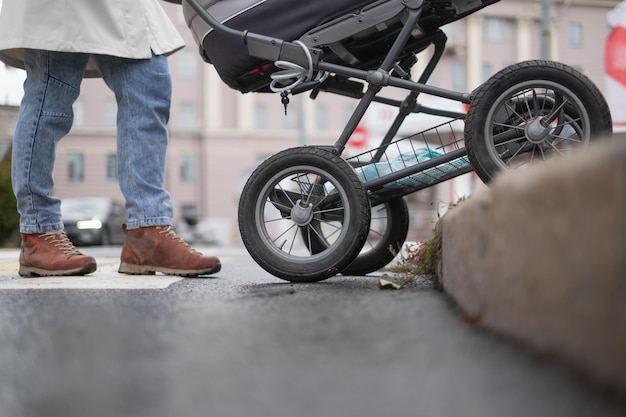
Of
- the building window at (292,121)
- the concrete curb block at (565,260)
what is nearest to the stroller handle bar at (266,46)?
the concrete curb block at (565,260)

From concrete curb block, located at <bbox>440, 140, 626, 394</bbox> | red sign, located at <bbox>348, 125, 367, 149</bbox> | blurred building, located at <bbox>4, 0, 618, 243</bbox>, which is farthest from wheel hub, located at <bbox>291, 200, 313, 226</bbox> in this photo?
blurred building, located at <bbox>4, 0, 618, 243</bbox>

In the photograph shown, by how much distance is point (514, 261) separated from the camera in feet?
3.61

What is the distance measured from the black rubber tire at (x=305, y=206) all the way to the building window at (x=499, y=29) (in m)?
33.9

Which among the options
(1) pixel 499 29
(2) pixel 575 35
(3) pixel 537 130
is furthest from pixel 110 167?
(3) pixel 537 130

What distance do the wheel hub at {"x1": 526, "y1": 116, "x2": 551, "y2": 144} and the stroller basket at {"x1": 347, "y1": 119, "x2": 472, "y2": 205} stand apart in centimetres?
24

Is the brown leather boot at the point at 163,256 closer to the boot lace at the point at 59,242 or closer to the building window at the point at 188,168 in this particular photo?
the boot lace at the point at 59,242

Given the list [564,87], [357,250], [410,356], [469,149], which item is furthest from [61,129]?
[410,356]

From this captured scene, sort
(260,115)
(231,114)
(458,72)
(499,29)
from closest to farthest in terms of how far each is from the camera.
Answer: (499,29) → (458,72) → (231,114) → (260,115)

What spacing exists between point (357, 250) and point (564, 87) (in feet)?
2.34

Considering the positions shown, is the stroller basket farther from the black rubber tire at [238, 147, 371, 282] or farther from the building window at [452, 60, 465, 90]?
the building window at [452, 60, 465, 90]

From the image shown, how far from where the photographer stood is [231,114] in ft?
117

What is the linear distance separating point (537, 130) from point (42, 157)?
5.51 ft

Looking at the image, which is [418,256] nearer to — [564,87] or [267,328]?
[564,87]

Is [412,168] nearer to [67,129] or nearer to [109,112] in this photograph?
[67,129]
